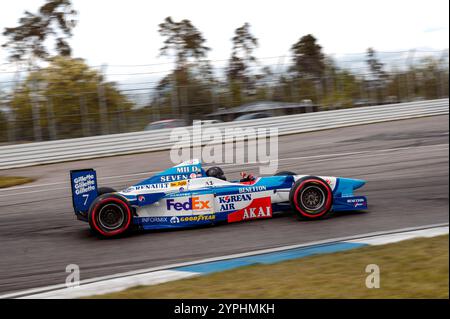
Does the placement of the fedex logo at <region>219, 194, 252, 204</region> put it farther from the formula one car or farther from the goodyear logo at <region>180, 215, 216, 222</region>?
the goodyear logo at <region>180, 215, 216, 222</region>

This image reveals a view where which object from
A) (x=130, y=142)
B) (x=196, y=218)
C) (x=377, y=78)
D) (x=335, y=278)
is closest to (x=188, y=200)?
(x=196, y=218)

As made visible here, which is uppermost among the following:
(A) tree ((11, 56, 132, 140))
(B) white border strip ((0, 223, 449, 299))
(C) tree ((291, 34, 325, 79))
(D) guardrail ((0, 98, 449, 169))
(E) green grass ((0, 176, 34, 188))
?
(C) tree ((291, 34, 325, 79))

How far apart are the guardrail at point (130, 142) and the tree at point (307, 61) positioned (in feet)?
6.22

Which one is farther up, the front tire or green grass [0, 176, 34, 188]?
green grass [0, 176, 34, 188]

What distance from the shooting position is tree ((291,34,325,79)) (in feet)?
70.1

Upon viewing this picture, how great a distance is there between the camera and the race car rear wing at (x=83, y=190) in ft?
26.2

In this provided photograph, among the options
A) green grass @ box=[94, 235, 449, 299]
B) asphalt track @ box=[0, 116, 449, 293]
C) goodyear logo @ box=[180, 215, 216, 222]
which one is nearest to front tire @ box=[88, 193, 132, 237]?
asphalt track @ box=[0, 116, 449, 293]

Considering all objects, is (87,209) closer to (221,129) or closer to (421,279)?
(421,279)

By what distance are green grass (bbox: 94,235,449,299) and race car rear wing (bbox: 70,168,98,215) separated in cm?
282

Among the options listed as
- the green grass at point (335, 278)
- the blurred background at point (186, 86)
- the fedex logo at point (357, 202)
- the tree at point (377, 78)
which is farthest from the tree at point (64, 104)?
the green grass at point (335, 278)

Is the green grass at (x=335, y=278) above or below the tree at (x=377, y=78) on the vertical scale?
below

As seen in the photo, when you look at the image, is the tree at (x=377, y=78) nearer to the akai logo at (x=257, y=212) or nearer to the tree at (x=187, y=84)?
the tree at (x=187, y=84)

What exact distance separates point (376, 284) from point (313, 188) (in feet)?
11.1

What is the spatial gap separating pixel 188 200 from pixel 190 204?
66mm
